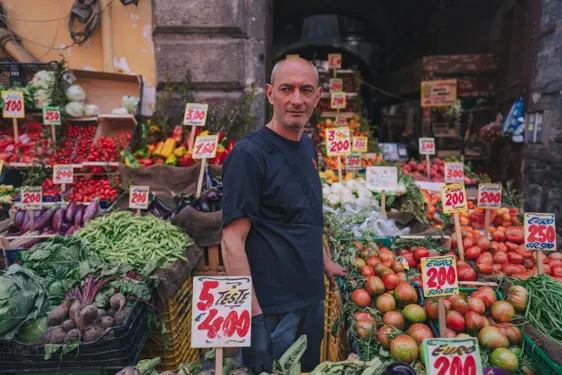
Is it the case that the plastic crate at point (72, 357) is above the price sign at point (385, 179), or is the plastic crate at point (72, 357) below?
below

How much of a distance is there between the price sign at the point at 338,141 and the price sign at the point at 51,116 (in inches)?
143

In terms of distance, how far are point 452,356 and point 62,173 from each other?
4.59 m

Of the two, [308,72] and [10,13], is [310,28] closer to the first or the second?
[10,13]

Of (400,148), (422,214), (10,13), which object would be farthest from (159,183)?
(400,148)

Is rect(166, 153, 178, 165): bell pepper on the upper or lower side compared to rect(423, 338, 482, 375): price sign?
upper

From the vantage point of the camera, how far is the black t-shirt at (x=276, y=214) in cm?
181

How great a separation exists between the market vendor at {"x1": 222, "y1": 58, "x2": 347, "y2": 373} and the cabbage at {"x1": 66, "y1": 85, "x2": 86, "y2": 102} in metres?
4.41

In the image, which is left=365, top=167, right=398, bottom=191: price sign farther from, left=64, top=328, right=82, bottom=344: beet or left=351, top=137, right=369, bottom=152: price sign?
left=64, top=328, right=82, bottom=344: beet

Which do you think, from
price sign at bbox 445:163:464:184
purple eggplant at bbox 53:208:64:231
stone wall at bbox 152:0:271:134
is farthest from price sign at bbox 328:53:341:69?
purple eggplant at bbox 53:208:64:231

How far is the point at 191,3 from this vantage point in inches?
200

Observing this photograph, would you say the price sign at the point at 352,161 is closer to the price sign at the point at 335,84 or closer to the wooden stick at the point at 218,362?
the price sign at the point at 335,84

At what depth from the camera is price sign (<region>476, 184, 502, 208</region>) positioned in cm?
349

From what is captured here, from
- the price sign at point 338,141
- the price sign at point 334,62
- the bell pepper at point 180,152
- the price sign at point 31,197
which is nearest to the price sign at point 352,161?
the price sign at point 338,141

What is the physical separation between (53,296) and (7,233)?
235 cm
